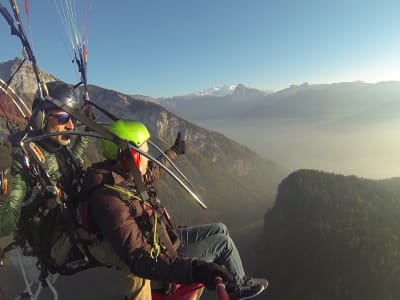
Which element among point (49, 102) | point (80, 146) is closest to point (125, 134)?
point (49, 102)

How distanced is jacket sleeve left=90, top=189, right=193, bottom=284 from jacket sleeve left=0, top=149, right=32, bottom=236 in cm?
182

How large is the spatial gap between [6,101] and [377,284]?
100 m

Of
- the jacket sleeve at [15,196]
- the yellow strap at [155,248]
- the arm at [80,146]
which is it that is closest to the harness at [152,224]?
the yellow strap at [155,248]

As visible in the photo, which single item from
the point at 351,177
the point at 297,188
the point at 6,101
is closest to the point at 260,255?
the point at 297,188

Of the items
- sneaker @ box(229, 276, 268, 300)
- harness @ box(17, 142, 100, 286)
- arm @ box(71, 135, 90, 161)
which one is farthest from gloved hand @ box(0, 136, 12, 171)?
sneaker @ box(229, 276, 268, 300)

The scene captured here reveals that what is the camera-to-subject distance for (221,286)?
421 centimetres

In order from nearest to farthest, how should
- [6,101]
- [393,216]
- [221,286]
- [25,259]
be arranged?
[221,286] → [25,259] → [6,101] → [393,216]

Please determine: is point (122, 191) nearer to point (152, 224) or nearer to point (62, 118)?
point (152, 224)

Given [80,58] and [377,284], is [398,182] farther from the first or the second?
[80,58]

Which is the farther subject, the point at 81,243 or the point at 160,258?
the point at 81,243

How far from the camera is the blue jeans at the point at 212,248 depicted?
6461 millimetres

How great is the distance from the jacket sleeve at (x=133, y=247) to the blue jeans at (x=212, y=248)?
1545mm

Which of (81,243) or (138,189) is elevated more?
(138,189)

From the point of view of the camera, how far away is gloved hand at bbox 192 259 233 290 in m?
4.45
